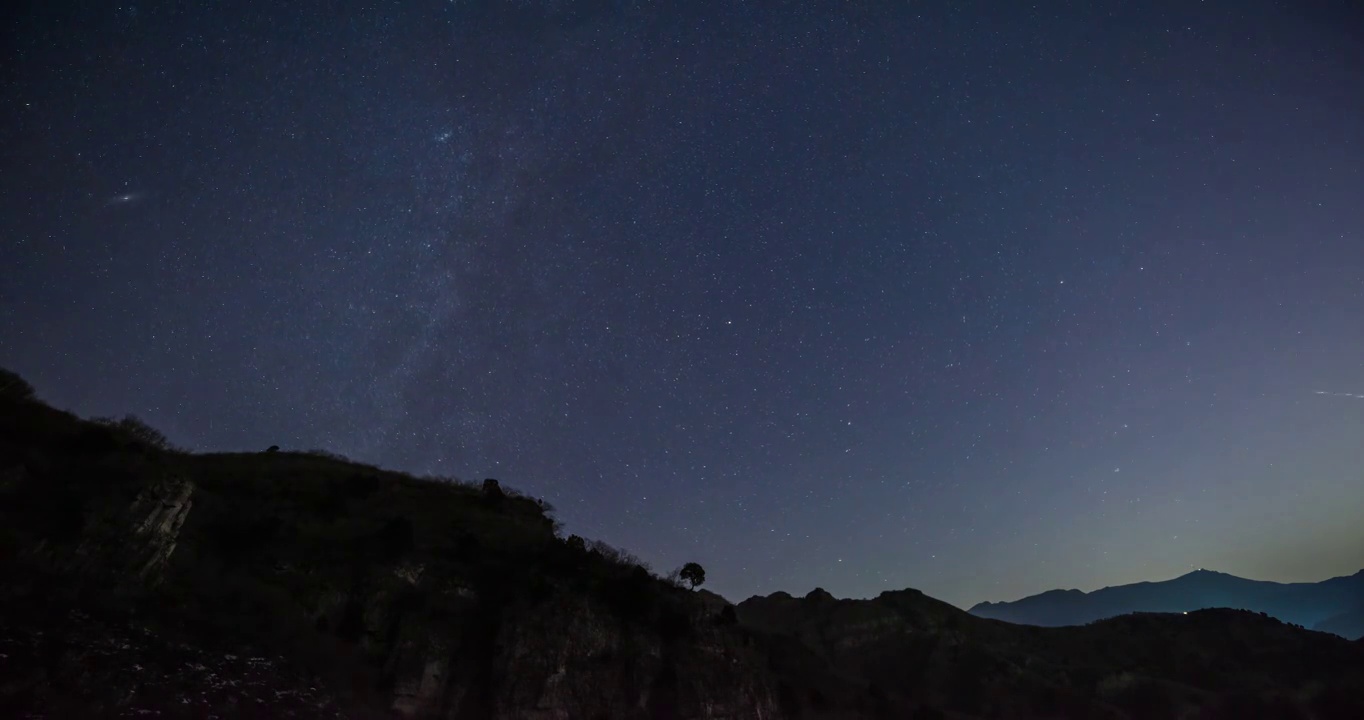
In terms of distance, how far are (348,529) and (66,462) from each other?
55.1 ft

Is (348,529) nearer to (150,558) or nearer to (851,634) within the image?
(150,558)

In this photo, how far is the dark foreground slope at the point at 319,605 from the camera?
82.2 feet

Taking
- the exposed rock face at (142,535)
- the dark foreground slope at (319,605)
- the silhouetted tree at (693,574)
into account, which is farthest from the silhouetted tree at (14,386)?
the silhouetted tree at (693,574)

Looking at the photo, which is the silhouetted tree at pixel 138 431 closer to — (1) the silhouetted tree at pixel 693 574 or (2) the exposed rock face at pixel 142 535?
(2) the exposed rock face at pixel 142 535

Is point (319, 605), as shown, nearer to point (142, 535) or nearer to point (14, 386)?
point (142, 535)

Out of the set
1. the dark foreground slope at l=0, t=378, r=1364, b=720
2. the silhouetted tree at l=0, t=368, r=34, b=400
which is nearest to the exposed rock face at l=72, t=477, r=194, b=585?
the dark foreground slope at l=0, t=378, r=1364, b=720

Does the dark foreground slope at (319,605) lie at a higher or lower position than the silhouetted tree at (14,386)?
lower

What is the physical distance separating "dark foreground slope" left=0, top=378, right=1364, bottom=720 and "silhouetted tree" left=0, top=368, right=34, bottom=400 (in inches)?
76.1

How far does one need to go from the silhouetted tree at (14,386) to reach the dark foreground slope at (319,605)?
1932mm

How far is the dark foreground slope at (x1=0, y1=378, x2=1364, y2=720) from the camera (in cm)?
2506

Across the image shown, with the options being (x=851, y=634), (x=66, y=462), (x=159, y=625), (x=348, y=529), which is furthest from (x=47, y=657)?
(x=851, y=634)

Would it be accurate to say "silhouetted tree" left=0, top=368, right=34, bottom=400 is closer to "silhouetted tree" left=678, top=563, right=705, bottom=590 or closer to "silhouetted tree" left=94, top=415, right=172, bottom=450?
"silhouetted tree" left=94, top=415, right=172, bottom=450

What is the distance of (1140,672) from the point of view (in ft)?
291

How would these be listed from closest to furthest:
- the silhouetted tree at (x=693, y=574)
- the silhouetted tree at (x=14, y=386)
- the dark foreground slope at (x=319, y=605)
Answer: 1. the dark foreground slope at (x=319, y=605)
2. the silhouetted tree at (x=14, y=386)
3. the silhouetted tree at (x=693, y=574)
